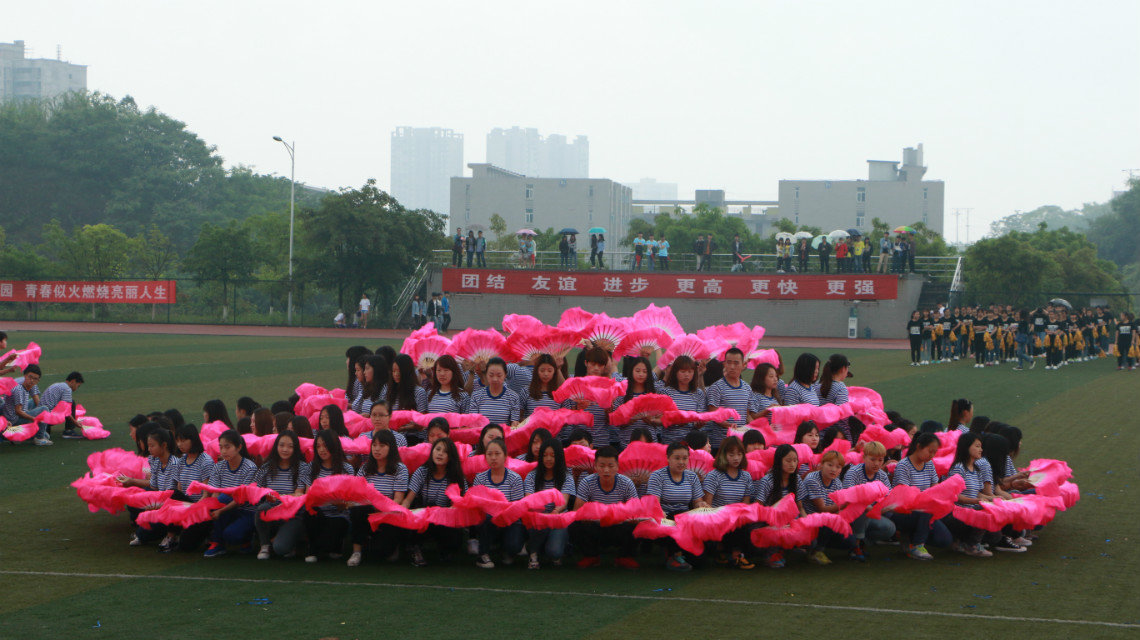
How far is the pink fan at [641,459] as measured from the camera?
7.64m

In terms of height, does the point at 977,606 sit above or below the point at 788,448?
below

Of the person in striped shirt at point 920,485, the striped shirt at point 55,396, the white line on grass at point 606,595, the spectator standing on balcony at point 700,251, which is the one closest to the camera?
the white line on grass at point 606,595

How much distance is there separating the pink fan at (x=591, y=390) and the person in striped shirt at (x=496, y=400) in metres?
0.40

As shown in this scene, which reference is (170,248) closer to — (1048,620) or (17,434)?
(17,434)

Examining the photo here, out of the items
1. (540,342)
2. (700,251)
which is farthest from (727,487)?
(700,251)

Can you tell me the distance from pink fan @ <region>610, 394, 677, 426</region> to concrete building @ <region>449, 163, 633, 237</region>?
3108 inches

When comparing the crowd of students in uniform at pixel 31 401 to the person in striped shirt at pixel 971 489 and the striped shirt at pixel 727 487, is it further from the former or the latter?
the person in striped shirt at pixel 971 489

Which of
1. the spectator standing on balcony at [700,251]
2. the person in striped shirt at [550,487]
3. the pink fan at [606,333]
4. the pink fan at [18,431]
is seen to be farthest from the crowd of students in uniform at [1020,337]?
the person in striped shirt at [550,487]

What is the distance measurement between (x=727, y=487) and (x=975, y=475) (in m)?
1.90

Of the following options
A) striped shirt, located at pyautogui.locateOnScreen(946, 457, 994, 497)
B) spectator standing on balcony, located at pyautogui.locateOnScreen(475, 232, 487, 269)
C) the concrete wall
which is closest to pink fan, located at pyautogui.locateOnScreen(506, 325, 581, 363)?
striped shirt, located at pyautogui.locateOnScreen(946, 457, 994, 497)

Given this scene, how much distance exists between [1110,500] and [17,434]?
11.1 meters

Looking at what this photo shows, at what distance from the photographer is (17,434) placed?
12016mm

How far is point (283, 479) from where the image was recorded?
25.0 ft

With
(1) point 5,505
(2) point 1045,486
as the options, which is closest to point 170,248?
(1) point 5,505
